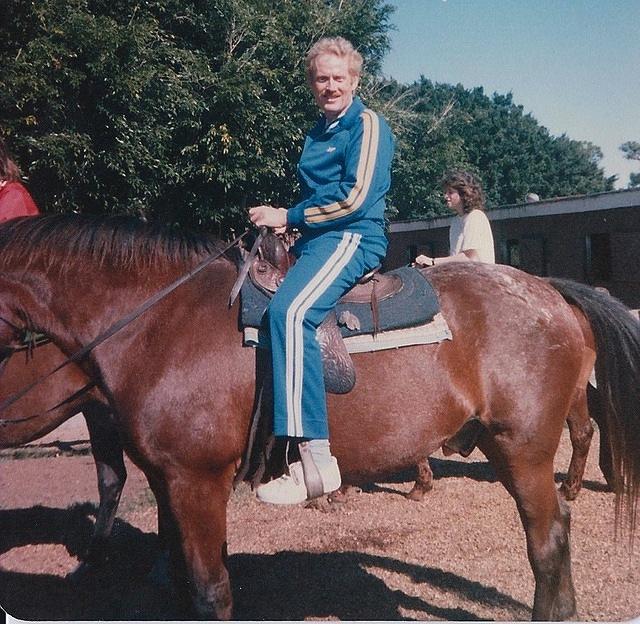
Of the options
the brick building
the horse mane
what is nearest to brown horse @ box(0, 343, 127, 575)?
the horse mane

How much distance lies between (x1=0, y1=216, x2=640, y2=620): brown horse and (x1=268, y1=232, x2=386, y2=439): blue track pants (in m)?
0.18

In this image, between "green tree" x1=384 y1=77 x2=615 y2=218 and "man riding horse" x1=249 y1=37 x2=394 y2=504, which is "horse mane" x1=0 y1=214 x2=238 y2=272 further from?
"green tree" x1=384 y1=77 x2=615 y2=218

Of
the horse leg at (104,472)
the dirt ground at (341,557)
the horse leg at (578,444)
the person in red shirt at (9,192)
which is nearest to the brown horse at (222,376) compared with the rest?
the person in red shirt at (9,192)

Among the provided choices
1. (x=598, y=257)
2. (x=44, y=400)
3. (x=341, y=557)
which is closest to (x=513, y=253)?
(x=598, y=257)

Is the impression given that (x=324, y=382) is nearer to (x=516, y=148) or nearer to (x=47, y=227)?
(x=47, y=227)

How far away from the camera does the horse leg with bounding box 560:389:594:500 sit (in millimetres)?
4543

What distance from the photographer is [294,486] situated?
7.52 feet

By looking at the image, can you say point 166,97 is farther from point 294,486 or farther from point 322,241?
point 294,486

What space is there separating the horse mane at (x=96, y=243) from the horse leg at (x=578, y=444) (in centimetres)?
343

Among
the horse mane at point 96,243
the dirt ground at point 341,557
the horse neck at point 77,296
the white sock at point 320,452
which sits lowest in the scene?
the dirt ground at point 341,557

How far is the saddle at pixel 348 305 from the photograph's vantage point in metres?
2.37

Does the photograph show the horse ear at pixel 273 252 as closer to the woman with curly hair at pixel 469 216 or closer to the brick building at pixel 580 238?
the woman with curly hair at pixel 469 216

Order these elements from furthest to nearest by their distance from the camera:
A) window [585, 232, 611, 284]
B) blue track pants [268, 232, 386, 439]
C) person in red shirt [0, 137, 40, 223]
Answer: window [585, 232, 611, 284]
person in red shirt [0, 137, 40, 223]
blue track pants [268, 232, 386, 439]

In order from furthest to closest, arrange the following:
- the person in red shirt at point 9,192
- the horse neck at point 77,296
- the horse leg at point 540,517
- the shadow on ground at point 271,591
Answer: the shadow on ground at point 271,591
the person in red shirt at point 9,192
the horse leg at point 540,517
the horse neck at point 77,296
